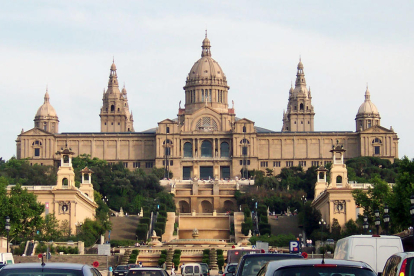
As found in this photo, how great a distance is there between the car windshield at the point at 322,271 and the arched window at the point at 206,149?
140m

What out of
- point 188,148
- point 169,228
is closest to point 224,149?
point 188,148

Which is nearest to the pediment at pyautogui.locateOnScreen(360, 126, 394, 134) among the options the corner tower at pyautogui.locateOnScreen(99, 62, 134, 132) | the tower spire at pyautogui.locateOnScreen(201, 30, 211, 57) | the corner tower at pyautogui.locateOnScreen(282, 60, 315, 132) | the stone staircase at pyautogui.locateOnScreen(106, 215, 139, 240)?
A: the corner tower at pyautogui.locateOnScreen(282, 60, 315, 132)

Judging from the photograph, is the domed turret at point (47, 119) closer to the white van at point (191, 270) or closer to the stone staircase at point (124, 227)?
the stone staircase at point (124, 227)

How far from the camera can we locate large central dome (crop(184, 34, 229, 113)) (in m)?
170

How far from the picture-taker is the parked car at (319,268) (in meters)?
14.4

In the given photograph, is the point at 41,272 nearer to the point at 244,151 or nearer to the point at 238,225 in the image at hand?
the point at 238,225

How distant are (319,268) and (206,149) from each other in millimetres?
140988

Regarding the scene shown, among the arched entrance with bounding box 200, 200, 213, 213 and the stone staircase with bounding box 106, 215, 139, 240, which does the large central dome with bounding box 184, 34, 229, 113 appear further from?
the stone staircase with bounding box 106, 215, 139, 240

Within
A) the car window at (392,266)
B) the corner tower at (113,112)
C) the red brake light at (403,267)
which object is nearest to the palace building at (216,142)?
the corner tower at (113,112)

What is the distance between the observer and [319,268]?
14.5m

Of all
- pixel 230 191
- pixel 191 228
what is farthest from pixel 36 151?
pixel 191 228

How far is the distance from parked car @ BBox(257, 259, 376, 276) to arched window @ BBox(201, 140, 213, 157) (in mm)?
139853

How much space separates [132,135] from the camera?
158 metres

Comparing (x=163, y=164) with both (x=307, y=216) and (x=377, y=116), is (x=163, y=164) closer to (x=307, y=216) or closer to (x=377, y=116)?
(x=377, y=116)
